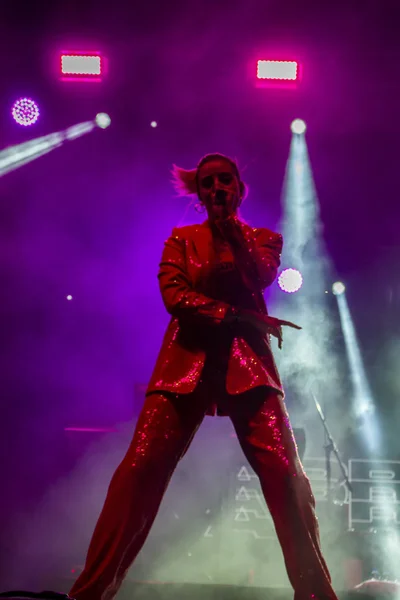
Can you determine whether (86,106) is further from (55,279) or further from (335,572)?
(335,572)

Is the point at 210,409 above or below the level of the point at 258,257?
below

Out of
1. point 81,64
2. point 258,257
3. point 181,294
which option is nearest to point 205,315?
point 181,294

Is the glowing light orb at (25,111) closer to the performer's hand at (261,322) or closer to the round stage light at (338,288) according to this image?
the round stage light at (338,288)

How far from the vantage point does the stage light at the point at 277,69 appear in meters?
8.38

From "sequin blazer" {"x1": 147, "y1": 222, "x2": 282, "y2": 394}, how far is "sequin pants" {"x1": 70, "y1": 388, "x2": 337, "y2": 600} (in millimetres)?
101

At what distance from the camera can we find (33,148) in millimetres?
9117

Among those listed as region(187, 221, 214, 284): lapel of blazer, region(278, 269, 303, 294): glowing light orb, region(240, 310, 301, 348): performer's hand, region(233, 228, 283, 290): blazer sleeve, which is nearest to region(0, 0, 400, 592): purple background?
region(278, 269, 303, 294): glowing light orb

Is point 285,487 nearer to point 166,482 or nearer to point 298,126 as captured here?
point 166,482

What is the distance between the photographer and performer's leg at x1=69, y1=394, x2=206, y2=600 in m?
2.38

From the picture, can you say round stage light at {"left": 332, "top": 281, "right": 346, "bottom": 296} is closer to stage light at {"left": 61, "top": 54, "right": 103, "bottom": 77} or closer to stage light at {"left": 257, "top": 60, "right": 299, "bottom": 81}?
stage light at {"left": 257, "top": 60, "right": 299, "bottom": 81}

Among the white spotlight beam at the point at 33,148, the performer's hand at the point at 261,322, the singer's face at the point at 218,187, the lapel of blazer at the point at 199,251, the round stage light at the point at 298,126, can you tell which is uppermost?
the round stage light at the point at 298,126

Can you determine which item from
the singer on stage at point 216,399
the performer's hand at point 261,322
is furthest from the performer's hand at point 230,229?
the performer's hand at point 261,322

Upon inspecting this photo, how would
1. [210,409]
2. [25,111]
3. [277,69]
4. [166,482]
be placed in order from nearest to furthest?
[166,482]
[210,409]
[277,69]
[25,111]

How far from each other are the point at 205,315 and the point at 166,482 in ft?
2.53
